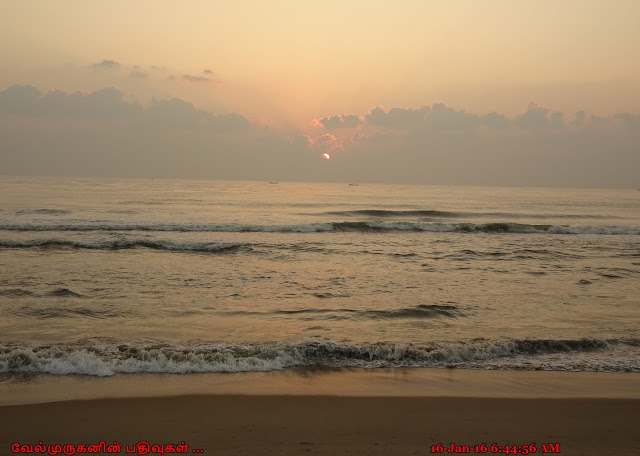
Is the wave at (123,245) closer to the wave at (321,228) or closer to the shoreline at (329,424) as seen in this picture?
the wave at (321,228)

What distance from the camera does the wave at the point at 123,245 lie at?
19.8m

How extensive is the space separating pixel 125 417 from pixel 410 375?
400 centimetres

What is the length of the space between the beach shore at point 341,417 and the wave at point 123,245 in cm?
1379

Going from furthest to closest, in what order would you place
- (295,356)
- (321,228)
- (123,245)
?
(321,228) < (123,245) < (295,356)

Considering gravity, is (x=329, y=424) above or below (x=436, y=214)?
above

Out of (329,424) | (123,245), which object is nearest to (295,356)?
(329,424)

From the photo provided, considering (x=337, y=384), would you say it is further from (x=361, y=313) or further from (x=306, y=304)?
(x=306, y=304)

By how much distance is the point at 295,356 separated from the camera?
26.0ft

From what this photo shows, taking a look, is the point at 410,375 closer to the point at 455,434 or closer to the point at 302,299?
the point at 455,434

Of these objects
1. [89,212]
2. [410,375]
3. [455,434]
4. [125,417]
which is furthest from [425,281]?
[89,212]

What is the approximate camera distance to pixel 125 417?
571 cm

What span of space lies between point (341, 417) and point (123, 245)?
17.1m

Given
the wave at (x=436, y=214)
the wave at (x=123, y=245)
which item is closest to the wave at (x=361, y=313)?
the wave at (x=123, y=245)

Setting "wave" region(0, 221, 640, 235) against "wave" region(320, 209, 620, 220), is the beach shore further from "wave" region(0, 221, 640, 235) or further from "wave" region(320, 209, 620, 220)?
"wave" region(320, 209, 620, 220)
